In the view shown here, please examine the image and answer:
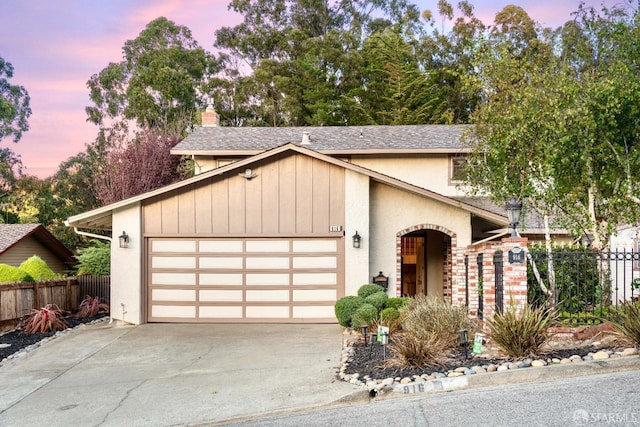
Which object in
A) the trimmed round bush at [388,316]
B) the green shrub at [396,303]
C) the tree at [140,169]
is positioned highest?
the tree at [140,169]

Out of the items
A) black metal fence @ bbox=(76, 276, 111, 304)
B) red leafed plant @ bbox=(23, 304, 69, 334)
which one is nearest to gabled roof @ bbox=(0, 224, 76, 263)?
black metal fence @ bbox=(76, 276, 111, 304)

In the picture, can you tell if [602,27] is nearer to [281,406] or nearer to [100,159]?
[281,406]

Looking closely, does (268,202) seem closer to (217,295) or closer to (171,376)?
(217,295)

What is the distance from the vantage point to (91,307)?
57.8ft

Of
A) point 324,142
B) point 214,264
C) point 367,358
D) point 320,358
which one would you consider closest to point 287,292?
point 214,264

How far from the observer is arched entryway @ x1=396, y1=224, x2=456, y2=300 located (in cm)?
1826

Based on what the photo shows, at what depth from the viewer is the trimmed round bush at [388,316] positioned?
467 inches

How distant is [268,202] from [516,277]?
7.18 meters

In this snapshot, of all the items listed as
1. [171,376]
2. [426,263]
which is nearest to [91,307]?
[171,376]

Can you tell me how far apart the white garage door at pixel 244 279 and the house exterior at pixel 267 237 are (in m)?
0.02

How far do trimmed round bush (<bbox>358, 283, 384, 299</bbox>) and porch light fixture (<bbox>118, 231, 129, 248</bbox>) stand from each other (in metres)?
5.98

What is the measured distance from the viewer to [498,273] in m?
10.6

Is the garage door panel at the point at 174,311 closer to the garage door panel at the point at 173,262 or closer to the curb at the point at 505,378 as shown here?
the garage door panel at the point at 173,262

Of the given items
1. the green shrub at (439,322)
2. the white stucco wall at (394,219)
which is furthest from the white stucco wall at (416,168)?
the green shrub at (439,322)
